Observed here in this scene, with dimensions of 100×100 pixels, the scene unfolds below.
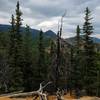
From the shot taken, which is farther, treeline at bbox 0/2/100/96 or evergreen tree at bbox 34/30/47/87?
evergreen tree at bbox 34/30/47/87

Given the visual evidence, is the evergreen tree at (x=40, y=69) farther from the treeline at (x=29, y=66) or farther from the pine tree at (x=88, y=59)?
the pine tree at (x=88, y=59)

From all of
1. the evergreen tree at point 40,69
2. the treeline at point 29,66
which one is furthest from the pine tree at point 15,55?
the evergreen tree at point 40,69

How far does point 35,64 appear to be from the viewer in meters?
62.8

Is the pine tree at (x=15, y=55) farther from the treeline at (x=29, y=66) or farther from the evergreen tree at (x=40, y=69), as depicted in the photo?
the evergreen tree at (x=40, y=69)

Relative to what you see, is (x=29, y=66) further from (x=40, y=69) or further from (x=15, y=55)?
(x=15, y=55)

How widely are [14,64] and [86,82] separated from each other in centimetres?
1204

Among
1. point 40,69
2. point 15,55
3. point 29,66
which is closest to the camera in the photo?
point 15,55

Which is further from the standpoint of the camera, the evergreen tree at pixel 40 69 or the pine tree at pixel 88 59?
the evergreen tree at pixel 40 69

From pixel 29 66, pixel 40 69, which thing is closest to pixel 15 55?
pixel 29 66

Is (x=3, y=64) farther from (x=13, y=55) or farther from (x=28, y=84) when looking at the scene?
(x=28, y=84)

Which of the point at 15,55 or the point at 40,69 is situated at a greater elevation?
the point at 15,55

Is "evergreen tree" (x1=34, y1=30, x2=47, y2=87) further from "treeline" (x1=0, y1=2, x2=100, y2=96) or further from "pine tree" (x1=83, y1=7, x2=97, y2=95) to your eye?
"pine tree" (x1=83, y1=7, x2=97, y2=95)

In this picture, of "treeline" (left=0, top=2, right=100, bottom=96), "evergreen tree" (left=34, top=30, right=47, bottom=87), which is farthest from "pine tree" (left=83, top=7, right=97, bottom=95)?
"evergreen tree" (left=34, top=30, right=47, bottom=87)

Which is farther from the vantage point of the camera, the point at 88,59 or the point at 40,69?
the point at 40,69
